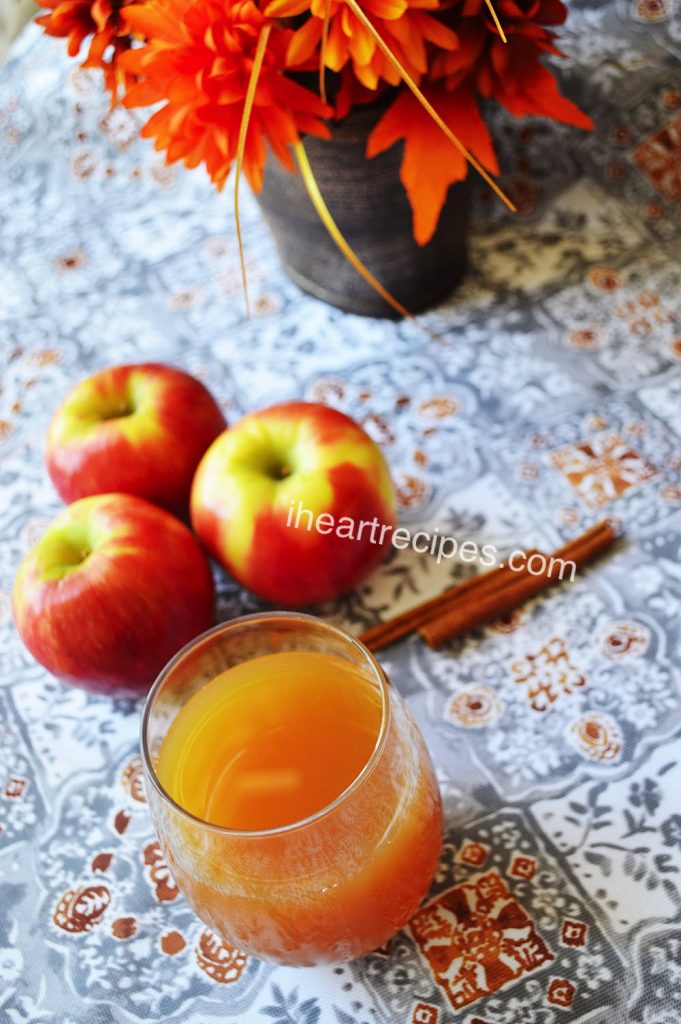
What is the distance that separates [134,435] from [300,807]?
310 millimetres

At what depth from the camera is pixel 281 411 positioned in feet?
2.21

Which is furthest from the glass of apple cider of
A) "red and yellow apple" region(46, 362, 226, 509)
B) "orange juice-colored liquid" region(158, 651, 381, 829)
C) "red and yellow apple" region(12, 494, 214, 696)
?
"red and yellow apple" region(46, 362, 226, 509)

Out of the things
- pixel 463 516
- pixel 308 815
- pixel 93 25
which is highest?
pixel 93 25

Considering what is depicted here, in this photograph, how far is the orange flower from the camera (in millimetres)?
557

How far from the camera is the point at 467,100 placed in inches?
25.8

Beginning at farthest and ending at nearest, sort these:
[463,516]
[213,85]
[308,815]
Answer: [463,516] < [213,85] < [308,815]

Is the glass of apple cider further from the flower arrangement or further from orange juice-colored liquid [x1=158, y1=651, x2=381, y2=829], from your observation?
the flower arrangement

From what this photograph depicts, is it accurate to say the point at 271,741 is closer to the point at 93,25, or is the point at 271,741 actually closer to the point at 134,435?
the point at 134,435

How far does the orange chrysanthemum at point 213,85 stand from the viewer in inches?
22.5

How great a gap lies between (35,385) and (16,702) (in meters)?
0.31

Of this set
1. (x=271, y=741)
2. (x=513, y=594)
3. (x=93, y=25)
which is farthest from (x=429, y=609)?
(x=93, y=25)

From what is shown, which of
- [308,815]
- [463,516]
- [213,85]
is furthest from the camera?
[463,516]

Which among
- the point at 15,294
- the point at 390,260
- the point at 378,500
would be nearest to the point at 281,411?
the point at 378,500

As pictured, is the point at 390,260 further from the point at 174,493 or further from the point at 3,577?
the point at 3,577
